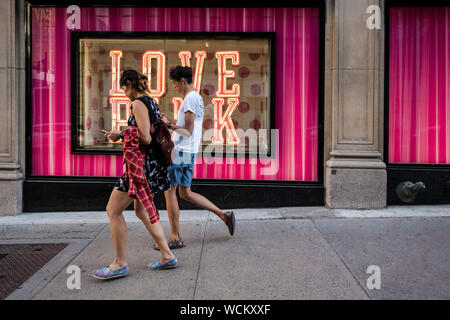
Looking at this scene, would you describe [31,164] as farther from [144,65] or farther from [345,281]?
[345,281]

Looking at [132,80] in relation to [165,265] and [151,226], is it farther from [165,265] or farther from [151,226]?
[165,265]

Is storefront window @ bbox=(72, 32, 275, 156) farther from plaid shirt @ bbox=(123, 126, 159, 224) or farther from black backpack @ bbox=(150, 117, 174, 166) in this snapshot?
plaid shirt @ bbox=(123, 126, 159, 224)

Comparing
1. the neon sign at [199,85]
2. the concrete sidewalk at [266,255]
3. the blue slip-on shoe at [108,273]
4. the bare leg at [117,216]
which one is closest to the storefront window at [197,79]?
the neon sign at [199,85]

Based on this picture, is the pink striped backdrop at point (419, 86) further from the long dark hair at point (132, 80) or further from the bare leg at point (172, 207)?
the long dark hair at point (132, 80)

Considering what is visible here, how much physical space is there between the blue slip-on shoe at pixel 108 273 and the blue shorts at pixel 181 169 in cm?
121

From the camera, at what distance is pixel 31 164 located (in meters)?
6.52

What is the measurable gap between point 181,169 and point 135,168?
1.00 meters

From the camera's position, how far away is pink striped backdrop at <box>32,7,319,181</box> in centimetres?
651

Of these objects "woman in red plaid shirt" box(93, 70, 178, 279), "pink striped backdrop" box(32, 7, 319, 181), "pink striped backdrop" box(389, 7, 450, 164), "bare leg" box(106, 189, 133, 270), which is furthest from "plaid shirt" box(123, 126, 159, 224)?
"pink striped backdrop" box(389, 7, 450, 164)

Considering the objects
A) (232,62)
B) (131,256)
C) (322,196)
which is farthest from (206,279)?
(232,62)

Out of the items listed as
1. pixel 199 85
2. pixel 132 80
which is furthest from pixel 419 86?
pixel 132 80

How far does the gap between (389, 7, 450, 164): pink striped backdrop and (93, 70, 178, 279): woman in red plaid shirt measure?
4562 mm
